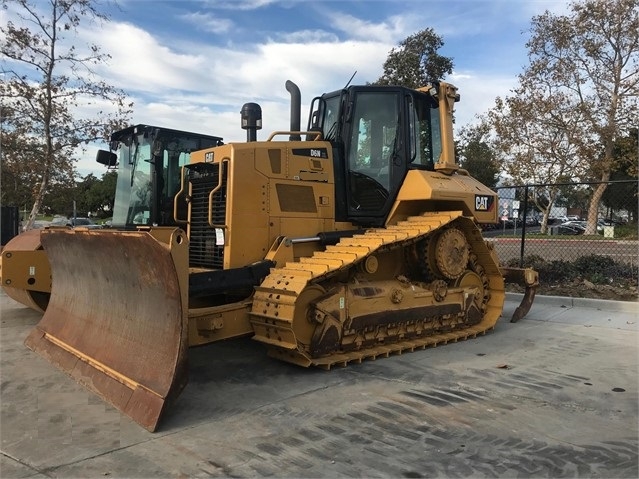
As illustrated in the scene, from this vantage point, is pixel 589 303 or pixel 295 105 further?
pixel 589 303

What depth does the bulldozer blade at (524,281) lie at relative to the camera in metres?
8.01

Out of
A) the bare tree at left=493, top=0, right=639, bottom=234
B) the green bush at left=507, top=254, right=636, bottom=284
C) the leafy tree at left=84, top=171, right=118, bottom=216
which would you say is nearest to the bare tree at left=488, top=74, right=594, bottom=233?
the bare tree at left=493, top=0, right=639, bottom=234

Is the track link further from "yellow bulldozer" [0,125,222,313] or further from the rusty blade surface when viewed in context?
the rusty blade surface

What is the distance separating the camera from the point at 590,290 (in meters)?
9.52

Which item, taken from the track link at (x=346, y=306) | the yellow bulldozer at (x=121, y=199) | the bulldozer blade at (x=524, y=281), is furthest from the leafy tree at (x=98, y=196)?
the track link at (x=346, y=306)

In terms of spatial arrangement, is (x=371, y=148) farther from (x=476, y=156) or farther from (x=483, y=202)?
(x=476, y=156)

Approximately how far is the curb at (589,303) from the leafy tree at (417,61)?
620 inches

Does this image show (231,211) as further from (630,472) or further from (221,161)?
(630,472)

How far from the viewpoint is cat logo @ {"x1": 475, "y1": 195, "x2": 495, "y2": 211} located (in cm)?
733

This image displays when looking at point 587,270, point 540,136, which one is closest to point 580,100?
point 540,136

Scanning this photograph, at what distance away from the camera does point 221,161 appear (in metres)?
5.75

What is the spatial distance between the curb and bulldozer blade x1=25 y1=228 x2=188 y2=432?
7039mm

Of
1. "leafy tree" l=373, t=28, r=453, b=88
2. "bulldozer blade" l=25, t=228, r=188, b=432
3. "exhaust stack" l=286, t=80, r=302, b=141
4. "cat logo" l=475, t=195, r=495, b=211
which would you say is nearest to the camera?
"bulldozer blade" l=25, t=228, r=188, b=432

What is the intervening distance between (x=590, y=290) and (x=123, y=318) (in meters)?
8.04
